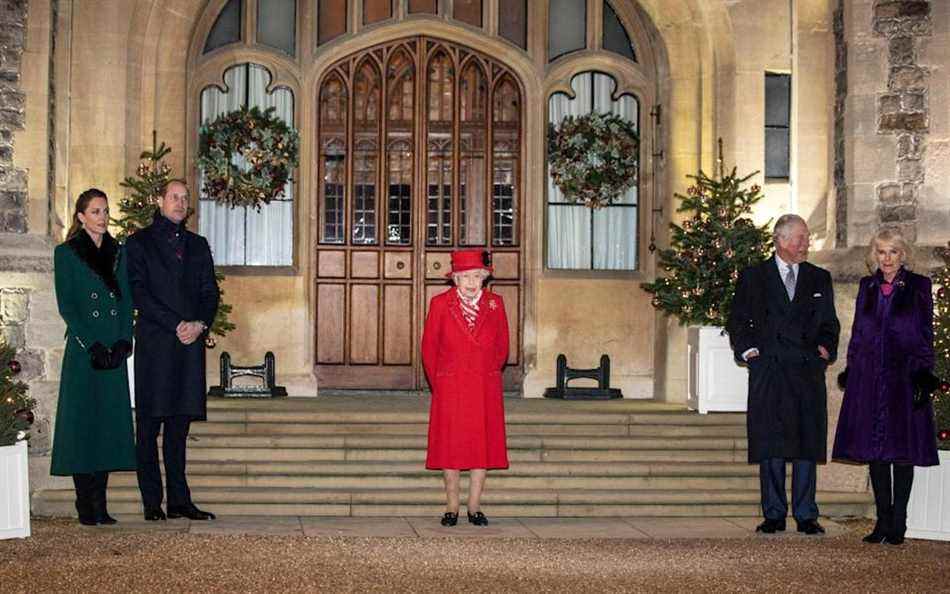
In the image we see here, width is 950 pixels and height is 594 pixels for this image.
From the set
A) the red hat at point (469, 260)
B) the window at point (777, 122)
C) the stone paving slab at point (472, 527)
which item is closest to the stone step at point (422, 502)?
the stone paving slab at point (472, 527)

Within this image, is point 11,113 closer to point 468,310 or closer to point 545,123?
point 468,310

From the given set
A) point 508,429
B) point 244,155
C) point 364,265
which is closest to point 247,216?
point 244,155

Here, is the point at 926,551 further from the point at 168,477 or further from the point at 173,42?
the point at 173,42

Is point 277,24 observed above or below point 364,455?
above

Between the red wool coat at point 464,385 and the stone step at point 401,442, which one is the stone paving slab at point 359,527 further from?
the stone step at point 401,442

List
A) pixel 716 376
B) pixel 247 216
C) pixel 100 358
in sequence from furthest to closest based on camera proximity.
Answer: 1. pixel 247 216
2. pixel 716 376
3. pixel 100 358

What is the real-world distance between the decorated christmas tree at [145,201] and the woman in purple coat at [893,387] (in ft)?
15.6

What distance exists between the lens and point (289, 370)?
13.1 metres

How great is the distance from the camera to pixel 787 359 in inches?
345

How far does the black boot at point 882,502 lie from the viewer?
845cm

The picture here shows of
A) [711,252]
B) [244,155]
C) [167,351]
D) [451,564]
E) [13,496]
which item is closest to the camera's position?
[451,564]

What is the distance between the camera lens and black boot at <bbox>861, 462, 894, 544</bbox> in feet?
27.7

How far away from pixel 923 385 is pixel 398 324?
597 cm

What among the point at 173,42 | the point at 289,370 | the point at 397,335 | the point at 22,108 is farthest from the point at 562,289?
the point at 22,108
